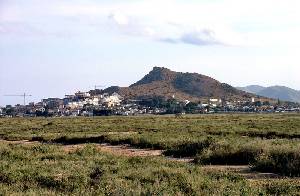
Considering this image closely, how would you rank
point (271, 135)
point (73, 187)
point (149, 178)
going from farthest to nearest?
point (271, 135) → point (149, 178) → point (73, 187)

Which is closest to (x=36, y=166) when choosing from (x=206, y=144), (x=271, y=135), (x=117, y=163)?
(x=117, y=163)

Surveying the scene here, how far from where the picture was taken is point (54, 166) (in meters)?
18.6

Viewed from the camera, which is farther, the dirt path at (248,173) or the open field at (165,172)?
the dirt path at (248,173)

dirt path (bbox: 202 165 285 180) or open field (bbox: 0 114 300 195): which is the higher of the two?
open field (bbox: 0 114 300 195)

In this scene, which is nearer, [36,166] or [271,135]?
[36,166]

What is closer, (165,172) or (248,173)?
(165,172)

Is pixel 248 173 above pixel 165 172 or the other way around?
the other way around

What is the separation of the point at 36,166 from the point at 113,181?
4972 mm

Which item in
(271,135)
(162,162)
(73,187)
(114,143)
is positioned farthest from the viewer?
(271,135)

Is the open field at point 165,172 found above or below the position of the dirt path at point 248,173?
above

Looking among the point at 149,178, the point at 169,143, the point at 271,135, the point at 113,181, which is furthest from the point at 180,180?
the point at 271,135

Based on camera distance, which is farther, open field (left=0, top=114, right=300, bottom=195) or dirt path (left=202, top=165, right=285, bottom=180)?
dirt path (left=202, top=165, right=285, bottom=180)

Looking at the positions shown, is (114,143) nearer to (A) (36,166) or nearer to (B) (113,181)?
(A) (36,166)

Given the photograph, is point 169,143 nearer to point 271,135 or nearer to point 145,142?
point 145,142
